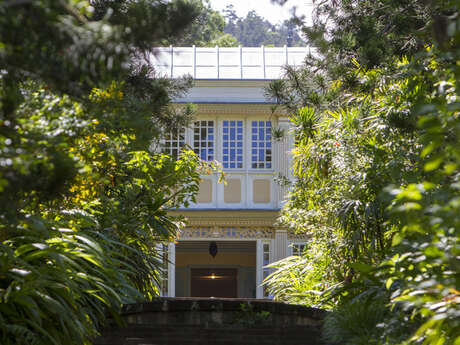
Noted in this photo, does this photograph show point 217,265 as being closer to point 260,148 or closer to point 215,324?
point 260,148

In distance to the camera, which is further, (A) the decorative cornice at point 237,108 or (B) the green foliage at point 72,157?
(A) the decorative cornice at point 237,108

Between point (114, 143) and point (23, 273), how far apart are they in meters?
1.00

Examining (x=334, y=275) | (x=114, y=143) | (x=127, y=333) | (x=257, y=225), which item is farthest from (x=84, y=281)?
(x=257, y=225)

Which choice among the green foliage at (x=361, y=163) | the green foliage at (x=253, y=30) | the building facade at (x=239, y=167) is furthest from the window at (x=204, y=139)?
the green foliage at (x=253, y=30)

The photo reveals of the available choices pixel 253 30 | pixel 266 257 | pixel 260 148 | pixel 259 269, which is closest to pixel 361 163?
pixel 259 269

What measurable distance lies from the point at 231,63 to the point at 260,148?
331 cm

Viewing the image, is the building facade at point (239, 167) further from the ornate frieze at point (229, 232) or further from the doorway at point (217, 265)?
the doorway at point (217, 265)

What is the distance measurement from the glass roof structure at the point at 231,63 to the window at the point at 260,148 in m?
2.13

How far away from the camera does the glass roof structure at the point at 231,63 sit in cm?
1745

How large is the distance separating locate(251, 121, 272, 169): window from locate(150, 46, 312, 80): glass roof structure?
Result: 84.0 inches

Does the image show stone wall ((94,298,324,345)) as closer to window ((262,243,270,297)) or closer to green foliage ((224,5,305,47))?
window ((262,243,270,297))

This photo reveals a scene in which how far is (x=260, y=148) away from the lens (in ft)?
51.2

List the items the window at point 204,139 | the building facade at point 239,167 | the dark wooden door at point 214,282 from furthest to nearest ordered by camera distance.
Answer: the dark wooden door at point 214,282 < the window at point 204,139 < the building facade at point 239,167

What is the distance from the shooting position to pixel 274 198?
15.3 metres
